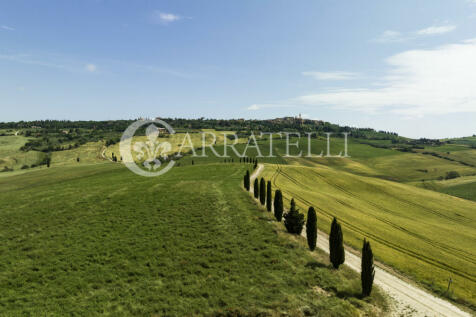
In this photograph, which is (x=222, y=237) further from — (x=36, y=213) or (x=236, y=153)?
(x=236, y=153)

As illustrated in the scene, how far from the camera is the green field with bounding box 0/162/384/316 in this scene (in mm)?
17688

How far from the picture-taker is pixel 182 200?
4222 cm

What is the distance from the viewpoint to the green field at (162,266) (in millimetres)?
17688

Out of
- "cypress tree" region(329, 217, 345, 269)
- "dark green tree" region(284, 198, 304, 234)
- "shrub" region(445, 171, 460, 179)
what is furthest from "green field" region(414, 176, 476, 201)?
"cypress tree" region(329, 217, 345, 269)

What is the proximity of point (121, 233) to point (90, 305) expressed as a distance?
42.0 feet

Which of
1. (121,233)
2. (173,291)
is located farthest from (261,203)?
(173,291)

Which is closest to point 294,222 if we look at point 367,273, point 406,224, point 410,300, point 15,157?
point 367,273

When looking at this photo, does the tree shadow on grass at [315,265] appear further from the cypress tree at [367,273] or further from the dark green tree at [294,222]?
the dark green tree at [294,222]

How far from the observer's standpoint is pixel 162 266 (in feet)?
74.2

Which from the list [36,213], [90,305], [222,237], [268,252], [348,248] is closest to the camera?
[90,305]

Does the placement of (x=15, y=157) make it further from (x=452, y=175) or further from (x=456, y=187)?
(x=452, y=175)

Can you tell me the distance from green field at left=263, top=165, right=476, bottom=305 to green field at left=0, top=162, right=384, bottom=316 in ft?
36.9

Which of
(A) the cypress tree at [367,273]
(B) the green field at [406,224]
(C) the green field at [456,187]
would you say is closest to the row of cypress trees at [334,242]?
(A) the cypress tree at [367,273]

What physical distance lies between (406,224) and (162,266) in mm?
46568
